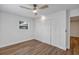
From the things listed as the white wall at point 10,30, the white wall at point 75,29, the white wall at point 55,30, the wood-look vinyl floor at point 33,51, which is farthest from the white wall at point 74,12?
the white wall at point 75,29

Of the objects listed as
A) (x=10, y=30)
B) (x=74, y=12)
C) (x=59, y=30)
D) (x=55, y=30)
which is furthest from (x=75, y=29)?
(x=10, y=30)

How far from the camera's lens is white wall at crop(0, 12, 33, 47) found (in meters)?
3.43

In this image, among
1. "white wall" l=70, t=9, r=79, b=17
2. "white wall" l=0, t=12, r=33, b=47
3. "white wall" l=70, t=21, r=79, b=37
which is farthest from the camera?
"white wall" l=70, t=21, r=79, b=37

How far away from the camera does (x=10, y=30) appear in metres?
3.82

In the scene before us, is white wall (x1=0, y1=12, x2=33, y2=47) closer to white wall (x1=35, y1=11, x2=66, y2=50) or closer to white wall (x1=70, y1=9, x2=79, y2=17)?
white wall (x1=35, y1=11, x2=66, y2=50)

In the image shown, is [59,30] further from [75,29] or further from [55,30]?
[75,29]

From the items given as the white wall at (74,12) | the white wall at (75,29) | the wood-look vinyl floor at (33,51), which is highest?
the white wall at (74,12)

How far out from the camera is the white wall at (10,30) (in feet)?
11.2

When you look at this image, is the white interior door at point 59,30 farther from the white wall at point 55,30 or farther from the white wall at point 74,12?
the white wall at point 74,12

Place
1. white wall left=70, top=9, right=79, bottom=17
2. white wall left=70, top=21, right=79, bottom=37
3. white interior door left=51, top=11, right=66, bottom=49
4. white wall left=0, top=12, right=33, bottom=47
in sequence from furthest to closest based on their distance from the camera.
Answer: white wall left=70, top=21, right=79, bottom=37
white wall left=0, top=12, right=33, bottom=47
white interior door left=51, top=11, right=66, bottom=49
white wall left=70, top=9, right=79, bottom=17

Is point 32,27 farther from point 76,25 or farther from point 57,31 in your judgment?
point 76,25

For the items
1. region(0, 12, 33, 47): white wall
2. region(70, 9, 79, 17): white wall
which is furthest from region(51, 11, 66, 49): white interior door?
region(0, 12, 33, 47): white wall

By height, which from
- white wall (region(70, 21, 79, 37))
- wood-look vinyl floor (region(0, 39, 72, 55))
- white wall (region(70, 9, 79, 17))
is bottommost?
wood-look vinyl floor (region(0, 39, 72, 55))
